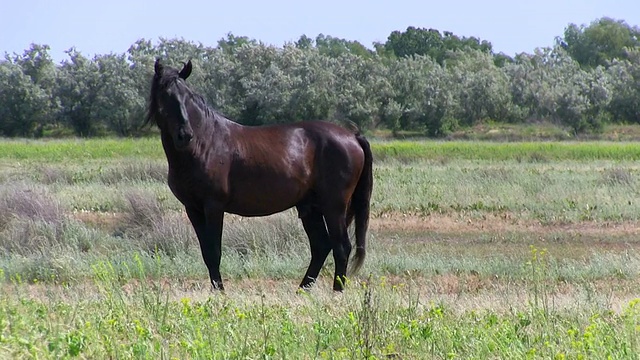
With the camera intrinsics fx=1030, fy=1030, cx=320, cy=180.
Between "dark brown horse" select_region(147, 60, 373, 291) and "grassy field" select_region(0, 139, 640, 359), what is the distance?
1.98 feet

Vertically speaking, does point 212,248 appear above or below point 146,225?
above

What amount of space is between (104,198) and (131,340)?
1476 centimetres

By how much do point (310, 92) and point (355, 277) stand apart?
134 feet

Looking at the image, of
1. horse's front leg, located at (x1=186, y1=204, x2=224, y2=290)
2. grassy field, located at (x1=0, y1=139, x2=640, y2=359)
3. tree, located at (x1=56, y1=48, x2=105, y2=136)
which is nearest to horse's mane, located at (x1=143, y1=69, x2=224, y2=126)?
horse's front leg, located at (x1=186, y1=204, x2=224, y2=290)

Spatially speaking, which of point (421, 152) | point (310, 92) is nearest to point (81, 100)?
point (310, 92)

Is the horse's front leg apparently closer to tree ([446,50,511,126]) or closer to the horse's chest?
the horse's chest

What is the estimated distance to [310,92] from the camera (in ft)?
171

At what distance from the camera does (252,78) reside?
55562mm

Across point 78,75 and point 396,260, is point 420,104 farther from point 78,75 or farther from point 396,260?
point 396,260

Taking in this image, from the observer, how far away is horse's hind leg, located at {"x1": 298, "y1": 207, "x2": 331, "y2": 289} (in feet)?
37.0

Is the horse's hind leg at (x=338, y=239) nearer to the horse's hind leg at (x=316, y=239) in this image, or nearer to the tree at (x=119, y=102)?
the horse's hind leg at (x=316, y=239)

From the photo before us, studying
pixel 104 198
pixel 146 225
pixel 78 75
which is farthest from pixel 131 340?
pixel 78 75

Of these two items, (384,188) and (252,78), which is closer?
(384,188)

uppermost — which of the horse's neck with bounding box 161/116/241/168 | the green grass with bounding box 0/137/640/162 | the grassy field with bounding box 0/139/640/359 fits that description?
the horse's neck with bounding box 161/116/241/168
